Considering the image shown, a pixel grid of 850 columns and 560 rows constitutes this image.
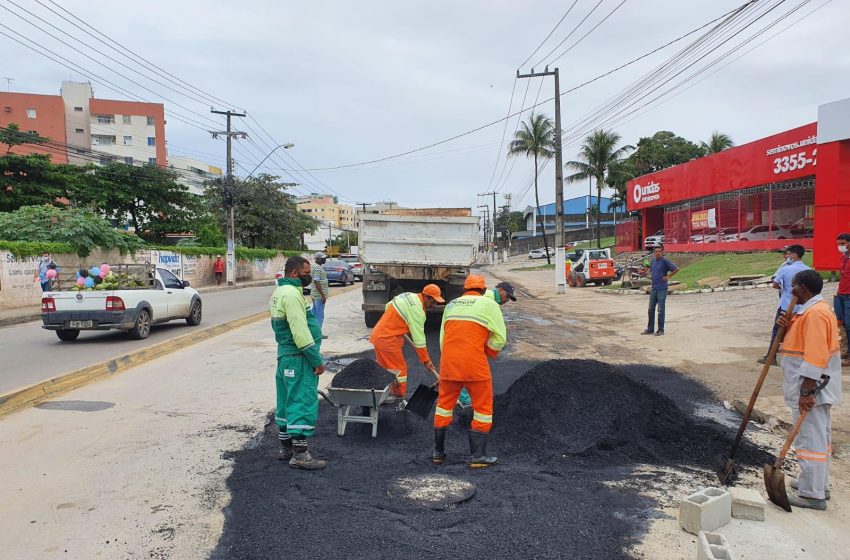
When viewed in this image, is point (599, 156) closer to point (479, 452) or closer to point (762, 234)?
point (762, 234)

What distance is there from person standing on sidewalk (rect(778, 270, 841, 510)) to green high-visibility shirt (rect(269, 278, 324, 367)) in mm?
3441

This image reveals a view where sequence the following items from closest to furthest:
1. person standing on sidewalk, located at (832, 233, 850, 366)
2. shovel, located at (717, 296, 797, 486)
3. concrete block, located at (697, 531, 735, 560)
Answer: concrete block, located at (697, 531, 735, 560) < shovel, located at (717, 296, 797, 486) < person standing on sidewalk, located at (832, 233, 850, 366)

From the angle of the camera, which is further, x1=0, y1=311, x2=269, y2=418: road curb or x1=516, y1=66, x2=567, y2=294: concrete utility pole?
x1=516, y1=66, x2=567, y2=294: concrete utility pole

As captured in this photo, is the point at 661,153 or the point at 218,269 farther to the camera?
the point at 661,153

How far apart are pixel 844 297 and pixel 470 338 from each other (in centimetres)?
580

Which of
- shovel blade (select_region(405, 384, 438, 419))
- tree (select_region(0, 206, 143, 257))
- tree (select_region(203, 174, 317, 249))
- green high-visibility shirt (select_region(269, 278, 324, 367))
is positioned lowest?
shovel blade (select_region(405, 384, 438, 419))

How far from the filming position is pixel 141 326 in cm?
1173

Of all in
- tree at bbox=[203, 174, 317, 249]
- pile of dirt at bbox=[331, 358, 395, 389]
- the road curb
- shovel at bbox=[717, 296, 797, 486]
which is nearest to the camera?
shovel at bbox=[717, 296, 797, 486]

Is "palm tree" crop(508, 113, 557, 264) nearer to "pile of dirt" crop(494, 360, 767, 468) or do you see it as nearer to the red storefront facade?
the red storefront facade

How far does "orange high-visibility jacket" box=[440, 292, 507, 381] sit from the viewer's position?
457 centimetres

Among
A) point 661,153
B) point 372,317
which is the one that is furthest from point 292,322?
point 661,153

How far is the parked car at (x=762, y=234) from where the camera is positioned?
24172 mm

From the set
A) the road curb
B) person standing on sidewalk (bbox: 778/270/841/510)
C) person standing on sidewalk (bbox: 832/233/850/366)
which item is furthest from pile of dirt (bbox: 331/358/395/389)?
person standing on sidewalk (bbox: 832/233/850/366)

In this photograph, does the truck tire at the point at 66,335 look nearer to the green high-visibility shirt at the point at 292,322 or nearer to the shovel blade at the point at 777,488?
the green high-visibility shirt at the point at 292,322
